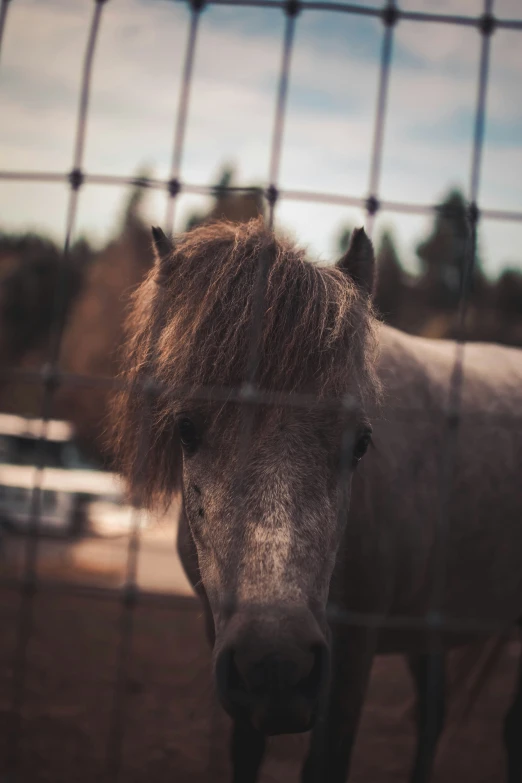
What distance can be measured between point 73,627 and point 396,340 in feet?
13.5

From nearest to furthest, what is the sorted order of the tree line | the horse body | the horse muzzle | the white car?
the horse muzzle, the horse body, the white car, the tree line

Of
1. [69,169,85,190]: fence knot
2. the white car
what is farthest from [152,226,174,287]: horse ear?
the white car

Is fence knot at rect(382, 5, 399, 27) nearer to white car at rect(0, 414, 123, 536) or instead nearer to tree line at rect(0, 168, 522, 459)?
white car at rect(0, 414, 123, 536)

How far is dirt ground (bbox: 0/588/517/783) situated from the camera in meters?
3.24

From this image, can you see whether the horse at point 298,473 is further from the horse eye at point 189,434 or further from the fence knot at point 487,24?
the fence knot at point 487,24

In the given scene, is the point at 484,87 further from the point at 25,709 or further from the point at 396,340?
the point at 25,709

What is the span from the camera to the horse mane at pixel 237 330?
1709 millimetres

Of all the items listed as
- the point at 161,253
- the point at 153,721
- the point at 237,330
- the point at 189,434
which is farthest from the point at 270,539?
the point at 153,721

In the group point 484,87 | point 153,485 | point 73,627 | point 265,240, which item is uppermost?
point 484,87

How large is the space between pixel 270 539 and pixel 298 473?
0.60ft

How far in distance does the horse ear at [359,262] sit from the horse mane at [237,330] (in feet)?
0.27

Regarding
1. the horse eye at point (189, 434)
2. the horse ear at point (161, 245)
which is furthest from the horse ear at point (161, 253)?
the horse eye at point (189, 434)

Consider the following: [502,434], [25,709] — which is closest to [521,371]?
[502,434]

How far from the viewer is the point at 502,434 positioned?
2.99m
